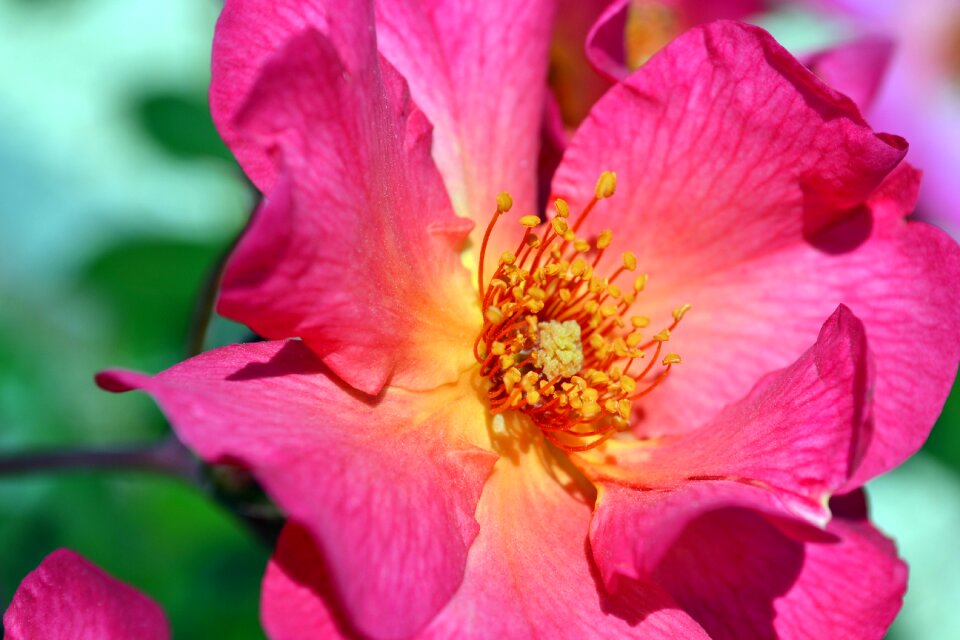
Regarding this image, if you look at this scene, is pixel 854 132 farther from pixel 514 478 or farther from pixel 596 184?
pixel 514 478

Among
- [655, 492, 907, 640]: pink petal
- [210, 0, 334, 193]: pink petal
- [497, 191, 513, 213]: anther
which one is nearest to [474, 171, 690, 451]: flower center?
[497, 191, 513, 213]: anther

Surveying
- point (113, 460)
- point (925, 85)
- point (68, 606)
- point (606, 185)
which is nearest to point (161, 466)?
point (113, 460)

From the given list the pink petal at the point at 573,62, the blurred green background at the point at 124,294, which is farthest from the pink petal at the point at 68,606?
the pink petal at the point at 573,62

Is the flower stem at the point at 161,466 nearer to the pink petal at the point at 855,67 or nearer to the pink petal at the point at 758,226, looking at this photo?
the pink petal at the point at 758,226

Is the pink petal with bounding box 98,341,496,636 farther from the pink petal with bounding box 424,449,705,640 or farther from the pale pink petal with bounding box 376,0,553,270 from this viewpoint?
the pale pink petal with bounding box 376,0,553,270

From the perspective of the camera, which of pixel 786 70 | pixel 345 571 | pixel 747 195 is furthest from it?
pixel 747 195

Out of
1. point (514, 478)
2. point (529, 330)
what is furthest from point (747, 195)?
point (514, 478)
